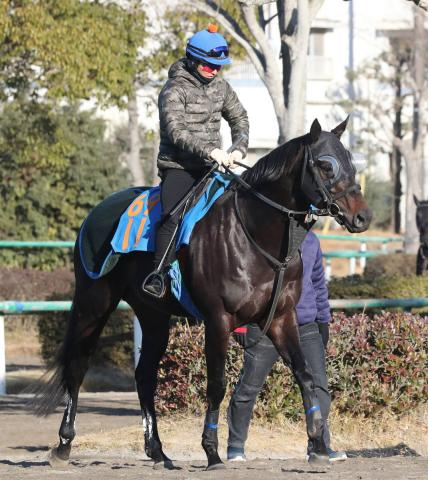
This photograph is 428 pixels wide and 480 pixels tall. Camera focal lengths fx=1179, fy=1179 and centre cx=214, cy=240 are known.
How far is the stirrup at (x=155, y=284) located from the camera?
7.23 meters

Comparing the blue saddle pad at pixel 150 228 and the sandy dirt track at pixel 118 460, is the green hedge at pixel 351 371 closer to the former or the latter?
the sandy dirt track at pixel 118 460

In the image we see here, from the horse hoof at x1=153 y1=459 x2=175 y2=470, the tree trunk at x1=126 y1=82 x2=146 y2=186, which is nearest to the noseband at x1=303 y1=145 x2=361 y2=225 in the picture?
the horse hoof at x1=153 y1=459 x2=175 y2=470

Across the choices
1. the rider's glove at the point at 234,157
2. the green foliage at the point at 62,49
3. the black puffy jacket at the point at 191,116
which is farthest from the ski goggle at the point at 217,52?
the green foliage at the point at 62,49

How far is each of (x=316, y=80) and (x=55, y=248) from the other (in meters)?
24.6

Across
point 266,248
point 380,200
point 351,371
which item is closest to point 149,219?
point 266,248

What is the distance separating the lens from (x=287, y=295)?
6.91 metres

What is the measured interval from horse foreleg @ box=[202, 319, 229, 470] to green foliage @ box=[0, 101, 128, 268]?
11.2 m

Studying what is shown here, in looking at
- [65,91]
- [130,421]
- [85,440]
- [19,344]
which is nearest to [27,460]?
[85,440]

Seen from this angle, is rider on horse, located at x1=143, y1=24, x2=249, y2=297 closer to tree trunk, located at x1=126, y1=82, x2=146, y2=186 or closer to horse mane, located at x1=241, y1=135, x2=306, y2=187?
horse mane, located at x1=241, y1=135, x2=306, y2=187

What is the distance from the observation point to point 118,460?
27.5ft

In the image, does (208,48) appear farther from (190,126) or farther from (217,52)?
(190,126)

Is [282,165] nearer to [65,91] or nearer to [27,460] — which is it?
[27,460]

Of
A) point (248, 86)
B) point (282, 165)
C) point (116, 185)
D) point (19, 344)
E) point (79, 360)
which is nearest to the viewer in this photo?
point (282, 165)

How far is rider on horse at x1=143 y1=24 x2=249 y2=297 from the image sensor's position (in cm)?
721
